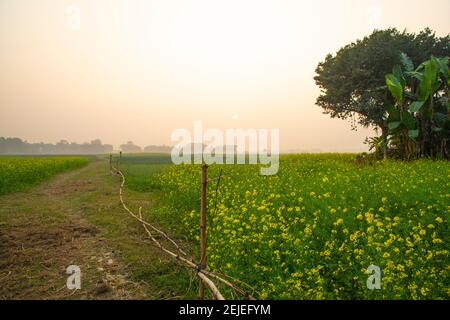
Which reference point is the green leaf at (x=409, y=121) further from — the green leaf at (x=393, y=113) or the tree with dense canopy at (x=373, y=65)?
the tree with dense canopy at (x=373, y=65)

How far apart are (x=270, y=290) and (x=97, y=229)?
17.5 ft

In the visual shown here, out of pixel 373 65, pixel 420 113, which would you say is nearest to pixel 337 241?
pixel 420 113

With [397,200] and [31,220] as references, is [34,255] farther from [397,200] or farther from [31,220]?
[397,200]

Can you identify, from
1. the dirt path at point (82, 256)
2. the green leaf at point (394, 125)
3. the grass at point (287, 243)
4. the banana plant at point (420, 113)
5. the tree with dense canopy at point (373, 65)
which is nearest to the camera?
the grass at point (287, 243)

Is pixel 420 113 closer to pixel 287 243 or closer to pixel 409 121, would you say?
pixel 409 121

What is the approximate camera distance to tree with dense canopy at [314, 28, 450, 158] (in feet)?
87.6

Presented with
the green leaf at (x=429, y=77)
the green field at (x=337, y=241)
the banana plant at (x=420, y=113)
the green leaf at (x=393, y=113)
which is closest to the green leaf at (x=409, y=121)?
the banana plant at (x=420, y=113)

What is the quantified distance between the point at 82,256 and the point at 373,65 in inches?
1048

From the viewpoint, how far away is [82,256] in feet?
22.2

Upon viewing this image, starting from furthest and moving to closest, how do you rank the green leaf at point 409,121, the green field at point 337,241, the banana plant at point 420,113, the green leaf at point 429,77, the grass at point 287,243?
the green leaf at point 409,121 < the banana plant at point 420,113 < the green leaf at point 429,77 < the grass at point 287,243 < the green field at point 337,241

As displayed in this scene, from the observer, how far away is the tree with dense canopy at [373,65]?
26.7 metres

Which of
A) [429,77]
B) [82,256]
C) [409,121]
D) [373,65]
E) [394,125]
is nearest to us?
[82,256]

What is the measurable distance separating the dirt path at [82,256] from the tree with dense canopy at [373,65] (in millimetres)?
22369

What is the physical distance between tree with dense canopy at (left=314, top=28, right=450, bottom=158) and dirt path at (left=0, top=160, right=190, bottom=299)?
2237cm
